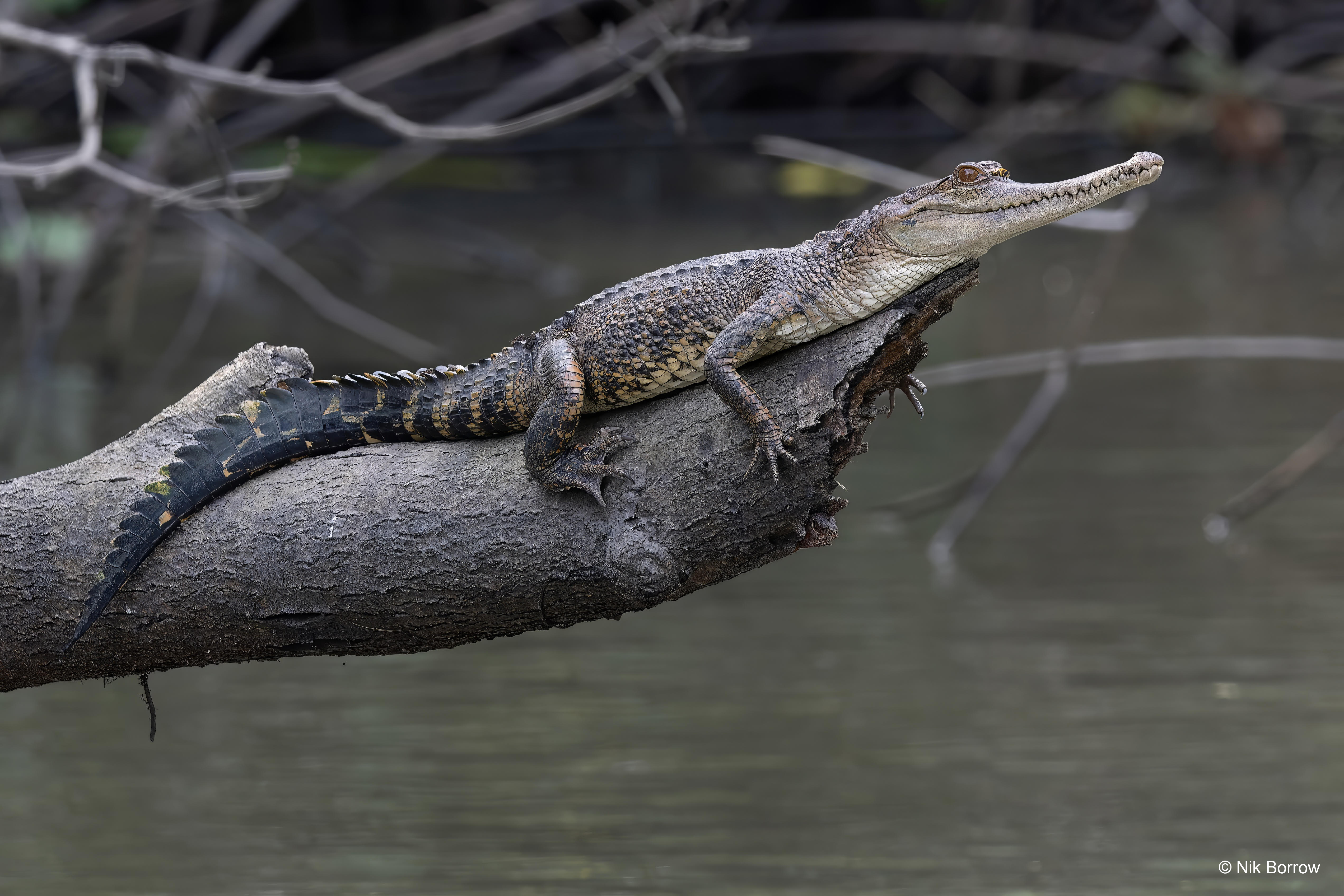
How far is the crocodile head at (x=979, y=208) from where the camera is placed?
269 centimetres

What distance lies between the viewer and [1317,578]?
5.24 m

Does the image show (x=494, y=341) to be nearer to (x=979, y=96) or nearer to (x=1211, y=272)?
(x=1211, y=272)

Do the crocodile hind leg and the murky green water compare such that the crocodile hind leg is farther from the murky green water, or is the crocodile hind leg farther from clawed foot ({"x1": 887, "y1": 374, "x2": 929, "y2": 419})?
the murky green water

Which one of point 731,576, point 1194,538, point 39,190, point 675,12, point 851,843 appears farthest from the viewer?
point 39,190

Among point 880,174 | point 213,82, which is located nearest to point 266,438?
point 880,174

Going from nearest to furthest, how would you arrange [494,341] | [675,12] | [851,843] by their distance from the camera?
1. [851,843]
2. [675,12]
3. [494,341]

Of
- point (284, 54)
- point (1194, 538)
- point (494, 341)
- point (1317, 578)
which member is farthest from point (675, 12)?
point (284, 54)

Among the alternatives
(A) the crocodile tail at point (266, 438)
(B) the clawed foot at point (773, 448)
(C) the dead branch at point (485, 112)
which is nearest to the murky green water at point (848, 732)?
(A) the crocodile tail at point (266, 438)

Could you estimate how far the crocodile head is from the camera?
106 inches

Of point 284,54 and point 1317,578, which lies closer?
point 1317,578

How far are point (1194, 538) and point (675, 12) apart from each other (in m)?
3.72

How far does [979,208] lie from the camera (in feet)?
9.03

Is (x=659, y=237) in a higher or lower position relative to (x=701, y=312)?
higher

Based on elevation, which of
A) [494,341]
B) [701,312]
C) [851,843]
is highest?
[494,341]
